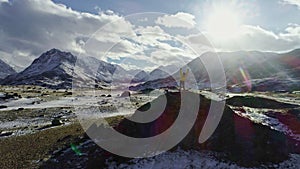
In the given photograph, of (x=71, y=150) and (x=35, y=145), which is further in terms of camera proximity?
(x=35, y=145)

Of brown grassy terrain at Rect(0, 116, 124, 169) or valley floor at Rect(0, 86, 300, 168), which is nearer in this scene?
valley floor at Rect(0, 86, 300, 168)

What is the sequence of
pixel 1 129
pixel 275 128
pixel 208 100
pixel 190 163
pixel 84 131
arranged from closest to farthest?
pixel 190 163
pixel 275 128
pixel 208 100
pixel 84 131
pixel 1 129

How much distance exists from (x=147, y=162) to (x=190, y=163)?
384 cm

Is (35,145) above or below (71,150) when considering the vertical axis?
below

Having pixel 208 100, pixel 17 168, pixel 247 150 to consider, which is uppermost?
pixel 208 100

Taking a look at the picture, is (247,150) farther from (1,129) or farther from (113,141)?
(1,129)

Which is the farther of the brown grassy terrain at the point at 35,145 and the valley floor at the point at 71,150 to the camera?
the brown grassy terrain at the point at 35,145

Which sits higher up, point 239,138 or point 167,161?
point 239,138

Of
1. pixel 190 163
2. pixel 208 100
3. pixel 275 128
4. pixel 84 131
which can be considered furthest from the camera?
pixel 84 131

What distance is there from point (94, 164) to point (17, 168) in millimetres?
7164

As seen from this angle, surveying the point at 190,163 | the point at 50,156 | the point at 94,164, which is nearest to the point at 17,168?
the point at 50,156

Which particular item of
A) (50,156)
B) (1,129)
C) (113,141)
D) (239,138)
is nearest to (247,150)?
(239,138)

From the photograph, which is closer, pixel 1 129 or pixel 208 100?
pixel 208 100

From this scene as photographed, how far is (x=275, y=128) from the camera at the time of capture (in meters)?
29.5
